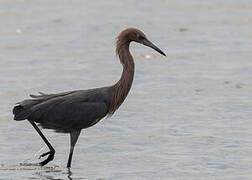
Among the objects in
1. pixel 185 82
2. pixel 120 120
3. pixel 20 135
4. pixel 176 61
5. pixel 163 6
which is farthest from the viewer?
pixel 163 6

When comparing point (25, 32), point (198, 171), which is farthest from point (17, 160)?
point (25, 32)

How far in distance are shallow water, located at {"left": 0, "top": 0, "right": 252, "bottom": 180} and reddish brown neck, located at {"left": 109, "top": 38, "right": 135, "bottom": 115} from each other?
2.49ft

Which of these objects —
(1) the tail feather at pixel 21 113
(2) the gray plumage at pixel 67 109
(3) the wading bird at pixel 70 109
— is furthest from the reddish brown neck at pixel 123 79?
(1) the tail feather at pixel 21 113

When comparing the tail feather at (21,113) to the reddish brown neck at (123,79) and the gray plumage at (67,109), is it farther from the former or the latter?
the reddish brown neck at (123,79)

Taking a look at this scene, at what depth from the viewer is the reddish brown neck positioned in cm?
1195

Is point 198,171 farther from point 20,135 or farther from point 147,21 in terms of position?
point 147,21

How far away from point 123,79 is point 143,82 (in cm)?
460

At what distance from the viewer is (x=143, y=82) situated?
16609mm

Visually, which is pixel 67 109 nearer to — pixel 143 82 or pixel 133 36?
pixel 133 36

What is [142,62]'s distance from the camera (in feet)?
59.9

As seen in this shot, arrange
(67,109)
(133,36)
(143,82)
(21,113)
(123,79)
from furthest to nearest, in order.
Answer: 1. (143,82)
2. (133,36)
3. (123,79)
4. (67,109)
5. (21,113)

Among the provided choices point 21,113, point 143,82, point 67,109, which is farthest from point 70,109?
point 143,82

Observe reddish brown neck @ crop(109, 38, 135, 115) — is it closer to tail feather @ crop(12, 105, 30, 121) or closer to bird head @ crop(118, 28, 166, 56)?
Answer: bird head @ crop(118, 28, 166, 56)

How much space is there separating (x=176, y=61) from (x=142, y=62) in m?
0.66
